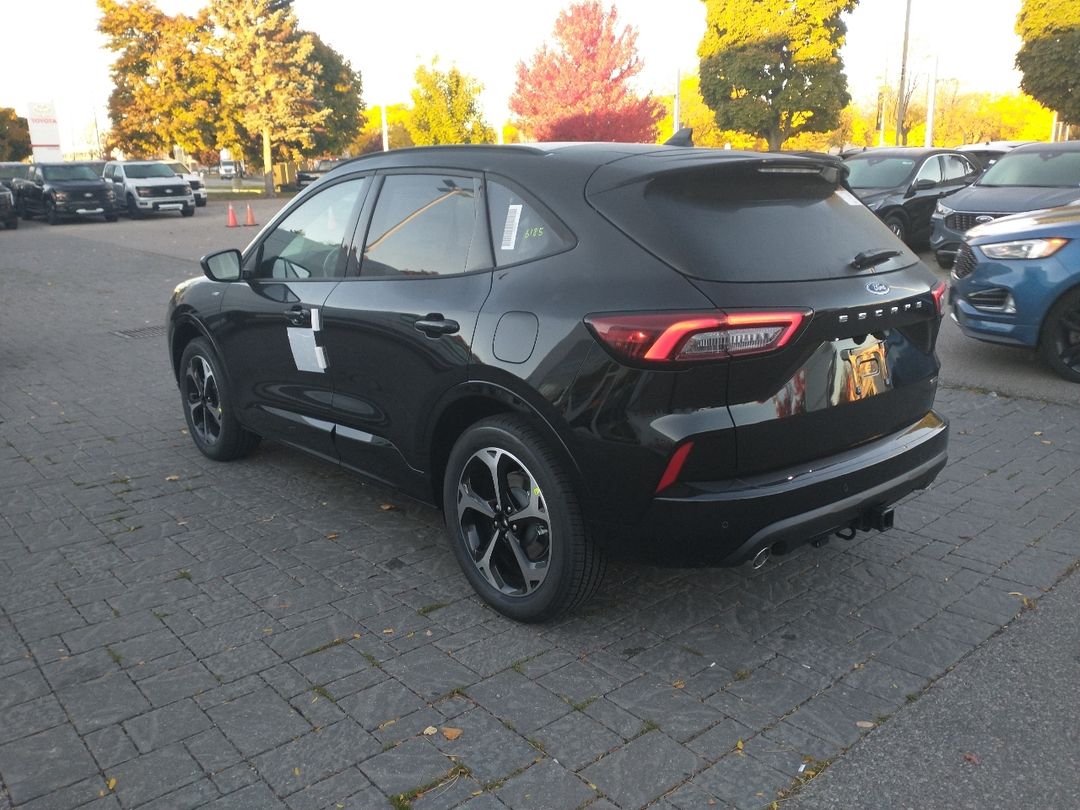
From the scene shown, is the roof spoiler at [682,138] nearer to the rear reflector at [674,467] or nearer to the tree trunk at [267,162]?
the rear reflector at [674,467]

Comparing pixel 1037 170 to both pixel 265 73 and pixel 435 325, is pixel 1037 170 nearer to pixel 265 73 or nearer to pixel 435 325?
pixel 435 325

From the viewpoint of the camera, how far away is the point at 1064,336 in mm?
7137

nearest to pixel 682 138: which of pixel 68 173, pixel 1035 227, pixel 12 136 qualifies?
pixel 1035 227

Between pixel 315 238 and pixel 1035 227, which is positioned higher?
pixel 315 238

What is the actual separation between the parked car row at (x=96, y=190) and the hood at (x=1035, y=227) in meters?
28.5

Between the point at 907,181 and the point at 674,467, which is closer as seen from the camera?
the point at 674,467

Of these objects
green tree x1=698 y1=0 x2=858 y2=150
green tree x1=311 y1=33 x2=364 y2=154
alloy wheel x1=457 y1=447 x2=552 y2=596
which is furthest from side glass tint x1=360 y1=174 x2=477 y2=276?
Result: green tree x1=311 y1=33 x2=364 y2=154

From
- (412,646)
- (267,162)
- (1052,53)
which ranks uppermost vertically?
(1052,53)

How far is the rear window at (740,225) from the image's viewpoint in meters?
3.13

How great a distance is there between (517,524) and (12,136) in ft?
280

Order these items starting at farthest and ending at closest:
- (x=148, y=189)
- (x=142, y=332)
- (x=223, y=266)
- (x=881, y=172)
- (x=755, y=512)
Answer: (x=148, y=189), (x=881, y=172), (x=142, y=332), (x=223, y=266), (x=755, y=512)

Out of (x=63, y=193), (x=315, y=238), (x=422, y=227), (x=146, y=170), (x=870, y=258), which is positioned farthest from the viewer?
(x=146, y=170)

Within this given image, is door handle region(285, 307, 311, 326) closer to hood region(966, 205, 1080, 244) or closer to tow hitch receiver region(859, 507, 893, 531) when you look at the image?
tow hitch receiver region(859, 507, 893, 531)

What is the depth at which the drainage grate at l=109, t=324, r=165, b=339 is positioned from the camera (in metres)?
10.2
